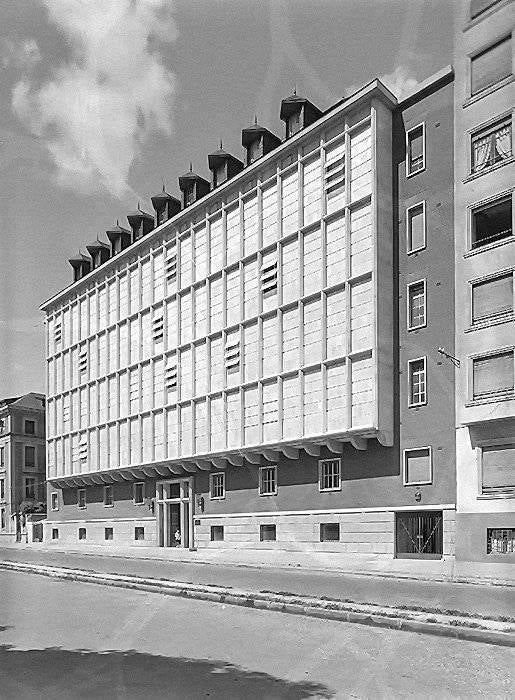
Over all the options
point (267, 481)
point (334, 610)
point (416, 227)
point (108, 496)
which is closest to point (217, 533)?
point (267, 481)

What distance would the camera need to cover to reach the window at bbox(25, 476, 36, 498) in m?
62.0

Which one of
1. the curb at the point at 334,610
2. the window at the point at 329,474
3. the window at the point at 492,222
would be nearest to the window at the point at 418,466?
the window at the point at 329,474

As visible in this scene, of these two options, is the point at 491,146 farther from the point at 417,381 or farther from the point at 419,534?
the point at 419,534

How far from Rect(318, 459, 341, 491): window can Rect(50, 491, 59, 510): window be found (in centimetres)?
2344

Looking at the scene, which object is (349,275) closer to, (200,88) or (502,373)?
(502,373)

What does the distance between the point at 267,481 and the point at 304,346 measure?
18.3ft

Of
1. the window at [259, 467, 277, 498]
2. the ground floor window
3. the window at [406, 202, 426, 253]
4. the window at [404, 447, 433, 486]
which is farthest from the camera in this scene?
the window at [259, 467, 277, 498]

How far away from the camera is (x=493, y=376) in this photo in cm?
2230

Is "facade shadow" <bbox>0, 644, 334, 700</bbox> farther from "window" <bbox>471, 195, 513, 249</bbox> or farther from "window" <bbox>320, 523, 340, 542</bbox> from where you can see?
"window" <bbox>320, 523, 340, 542</bbox>

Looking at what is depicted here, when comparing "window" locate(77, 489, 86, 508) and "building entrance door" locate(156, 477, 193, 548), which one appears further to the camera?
"window" locate(77, 489, 86, 508)

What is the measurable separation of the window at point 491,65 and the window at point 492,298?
5071 millimetres

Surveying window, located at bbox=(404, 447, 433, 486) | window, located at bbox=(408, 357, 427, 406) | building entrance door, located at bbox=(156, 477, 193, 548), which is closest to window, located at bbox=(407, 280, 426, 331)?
window, located at bbox=(408, 357, 427, 406)

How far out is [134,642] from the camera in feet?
31.4

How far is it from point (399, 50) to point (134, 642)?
7476mm
